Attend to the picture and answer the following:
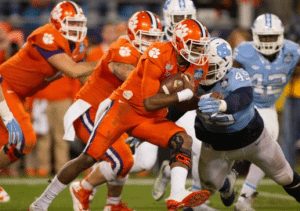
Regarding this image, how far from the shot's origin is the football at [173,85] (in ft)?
22.7

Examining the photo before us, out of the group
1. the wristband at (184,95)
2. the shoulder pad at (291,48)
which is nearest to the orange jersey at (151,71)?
the wristband at (184,95)

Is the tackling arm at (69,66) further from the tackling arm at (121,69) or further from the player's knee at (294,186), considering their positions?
the player's knee at (294,186)

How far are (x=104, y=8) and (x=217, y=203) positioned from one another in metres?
5.83

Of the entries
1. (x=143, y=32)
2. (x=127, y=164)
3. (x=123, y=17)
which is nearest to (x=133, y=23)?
(x=143, y=32)

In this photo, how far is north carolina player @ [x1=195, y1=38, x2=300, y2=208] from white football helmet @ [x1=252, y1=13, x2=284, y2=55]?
1380mm

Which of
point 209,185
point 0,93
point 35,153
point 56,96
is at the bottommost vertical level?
point 35,153

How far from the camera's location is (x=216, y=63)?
707cm

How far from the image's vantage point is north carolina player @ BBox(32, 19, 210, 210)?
6.84 m

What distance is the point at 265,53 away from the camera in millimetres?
8562

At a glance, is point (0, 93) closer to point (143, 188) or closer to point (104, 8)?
point (143, 188)

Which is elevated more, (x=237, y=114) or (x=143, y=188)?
(x=237, y=114)

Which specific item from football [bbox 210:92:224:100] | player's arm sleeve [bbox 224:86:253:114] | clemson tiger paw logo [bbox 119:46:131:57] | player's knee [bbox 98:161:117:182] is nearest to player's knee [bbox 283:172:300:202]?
player's arm sleeve [bbox 224:86:253:114]

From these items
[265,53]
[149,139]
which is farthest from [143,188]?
[149,139]

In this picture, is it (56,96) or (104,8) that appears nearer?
(56,96)
